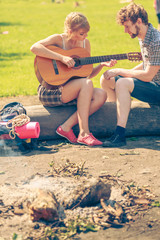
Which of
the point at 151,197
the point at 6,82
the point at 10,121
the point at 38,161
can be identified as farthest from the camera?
the point at 6,82

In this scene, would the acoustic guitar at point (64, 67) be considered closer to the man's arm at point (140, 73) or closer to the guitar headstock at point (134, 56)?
the guitar headstock at point (134, 56)

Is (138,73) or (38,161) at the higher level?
(138,73)

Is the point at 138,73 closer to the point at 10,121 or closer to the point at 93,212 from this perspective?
the point at 10,121

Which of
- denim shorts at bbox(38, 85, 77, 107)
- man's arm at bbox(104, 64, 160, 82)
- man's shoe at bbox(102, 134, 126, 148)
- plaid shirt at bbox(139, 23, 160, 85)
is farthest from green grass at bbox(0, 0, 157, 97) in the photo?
plaid shirt at bbox(139, 23, 160, 85)

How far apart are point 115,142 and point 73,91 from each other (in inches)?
31.6

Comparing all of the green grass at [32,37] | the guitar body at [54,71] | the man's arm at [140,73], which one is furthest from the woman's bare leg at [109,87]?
the green grass at [32,37]

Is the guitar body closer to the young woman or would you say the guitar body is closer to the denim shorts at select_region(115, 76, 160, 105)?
the young woman

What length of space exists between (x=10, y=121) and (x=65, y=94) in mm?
754

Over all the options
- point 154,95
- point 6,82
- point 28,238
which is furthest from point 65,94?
point 6,82

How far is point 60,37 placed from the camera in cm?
525

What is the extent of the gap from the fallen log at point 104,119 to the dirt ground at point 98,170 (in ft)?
0.38

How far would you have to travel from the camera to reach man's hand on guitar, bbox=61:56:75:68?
511 cm

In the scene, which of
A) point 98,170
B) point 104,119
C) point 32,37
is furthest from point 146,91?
point 32,37

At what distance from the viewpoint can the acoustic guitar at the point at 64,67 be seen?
518cm
